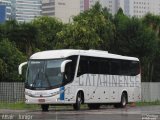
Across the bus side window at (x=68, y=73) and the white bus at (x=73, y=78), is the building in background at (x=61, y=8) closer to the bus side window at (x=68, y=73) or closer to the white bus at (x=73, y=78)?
the white bus at (x=73, y=78)

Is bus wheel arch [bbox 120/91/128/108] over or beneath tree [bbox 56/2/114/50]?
beneath

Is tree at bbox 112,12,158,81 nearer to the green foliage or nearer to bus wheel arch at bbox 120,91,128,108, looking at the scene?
the green foliage

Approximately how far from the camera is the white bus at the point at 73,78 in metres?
27.0

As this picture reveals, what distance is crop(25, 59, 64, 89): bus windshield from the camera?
27.0 meters

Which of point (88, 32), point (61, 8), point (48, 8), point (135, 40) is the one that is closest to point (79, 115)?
point (88, 32)

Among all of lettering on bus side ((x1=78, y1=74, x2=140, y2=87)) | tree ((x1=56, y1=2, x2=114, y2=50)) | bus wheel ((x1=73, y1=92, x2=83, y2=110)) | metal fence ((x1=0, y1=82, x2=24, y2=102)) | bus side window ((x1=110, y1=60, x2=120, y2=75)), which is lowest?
metal fence ((x1=0, y1=82, x2=24, y2=102))

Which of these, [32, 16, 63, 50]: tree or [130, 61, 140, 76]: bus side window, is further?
[32, 16, 63, 50]: tree

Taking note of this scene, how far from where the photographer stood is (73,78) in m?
27.9

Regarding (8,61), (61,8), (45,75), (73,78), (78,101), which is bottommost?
(78,101)

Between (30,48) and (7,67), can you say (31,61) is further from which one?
(30,48)

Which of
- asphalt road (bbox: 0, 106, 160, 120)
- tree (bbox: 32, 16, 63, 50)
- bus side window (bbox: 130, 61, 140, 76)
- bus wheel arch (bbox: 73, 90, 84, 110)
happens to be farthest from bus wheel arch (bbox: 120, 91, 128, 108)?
tree (bbox: 32, 16, 63, 50)

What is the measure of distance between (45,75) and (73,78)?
5.39 feet

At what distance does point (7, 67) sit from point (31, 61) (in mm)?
21554

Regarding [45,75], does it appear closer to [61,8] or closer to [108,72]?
[108,72]
